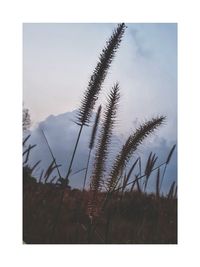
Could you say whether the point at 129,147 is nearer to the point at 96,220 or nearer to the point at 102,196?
the point at 102,196

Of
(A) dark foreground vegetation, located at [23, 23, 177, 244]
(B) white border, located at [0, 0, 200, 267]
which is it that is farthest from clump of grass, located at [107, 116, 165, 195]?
(B) white border, located at [0, 0, 200, 267]

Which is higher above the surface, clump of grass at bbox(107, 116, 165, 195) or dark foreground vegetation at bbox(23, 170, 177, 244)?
clump of grass at bbox(107, 116, 165, 195)

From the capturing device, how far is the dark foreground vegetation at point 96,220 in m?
1.94

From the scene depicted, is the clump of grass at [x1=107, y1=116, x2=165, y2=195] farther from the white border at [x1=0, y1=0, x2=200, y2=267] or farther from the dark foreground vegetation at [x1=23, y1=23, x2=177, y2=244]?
the white border at [x1=0, y1=0, x2=200, y2=267]

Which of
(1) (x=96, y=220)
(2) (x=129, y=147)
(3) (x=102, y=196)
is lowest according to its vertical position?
(1) (x=96, y=220)

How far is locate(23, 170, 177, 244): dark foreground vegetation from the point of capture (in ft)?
6.36

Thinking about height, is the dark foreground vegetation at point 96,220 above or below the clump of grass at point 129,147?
below

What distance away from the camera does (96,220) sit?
1962 mm
